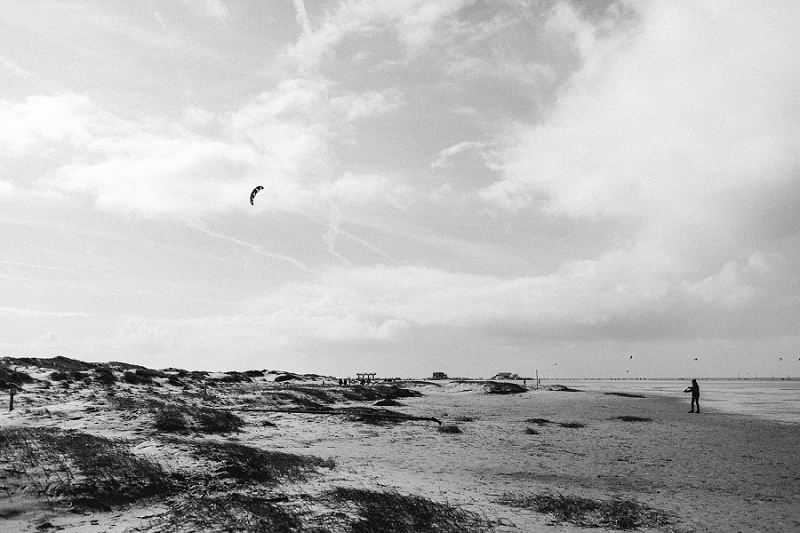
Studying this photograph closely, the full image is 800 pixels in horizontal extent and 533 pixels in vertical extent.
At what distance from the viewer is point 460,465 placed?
15.4 meters

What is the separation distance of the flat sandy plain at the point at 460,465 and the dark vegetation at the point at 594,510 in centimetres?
27

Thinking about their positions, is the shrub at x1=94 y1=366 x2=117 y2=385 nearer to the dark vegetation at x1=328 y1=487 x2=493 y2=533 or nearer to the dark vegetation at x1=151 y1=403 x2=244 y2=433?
the dark vegetation at x1=151 y1=403 x2=244 y2=433

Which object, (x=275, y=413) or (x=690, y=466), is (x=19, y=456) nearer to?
(x=275, y=413)

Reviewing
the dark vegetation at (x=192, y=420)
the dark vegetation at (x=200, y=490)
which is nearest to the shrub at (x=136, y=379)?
the dark vegetation at (x=192, y=420)

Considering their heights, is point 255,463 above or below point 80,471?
below

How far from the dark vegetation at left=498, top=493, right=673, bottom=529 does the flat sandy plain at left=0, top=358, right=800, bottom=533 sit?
27 cm

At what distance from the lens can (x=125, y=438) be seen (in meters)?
15.5

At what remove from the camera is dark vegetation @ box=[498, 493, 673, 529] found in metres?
9.97

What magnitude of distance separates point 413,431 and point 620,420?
47.3 feet

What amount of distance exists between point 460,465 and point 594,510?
5.27m

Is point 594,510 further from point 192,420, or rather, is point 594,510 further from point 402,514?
point 192,420

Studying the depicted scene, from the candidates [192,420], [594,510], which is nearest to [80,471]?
[192,420]

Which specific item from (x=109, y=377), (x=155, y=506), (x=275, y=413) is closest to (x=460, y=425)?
(x=275, y=413)

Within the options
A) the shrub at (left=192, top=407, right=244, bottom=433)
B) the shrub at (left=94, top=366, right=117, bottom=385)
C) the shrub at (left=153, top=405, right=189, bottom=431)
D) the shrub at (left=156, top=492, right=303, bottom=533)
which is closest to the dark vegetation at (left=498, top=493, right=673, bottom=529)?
the shrub at (left=156, top=492, right=303, bottom=533)
